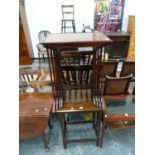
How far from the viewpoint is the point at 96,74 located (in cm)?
162

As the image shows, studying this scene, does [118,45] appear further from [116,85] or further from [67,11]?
[116,85]

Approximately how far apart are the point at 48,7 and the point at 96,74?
→ 11.5ft

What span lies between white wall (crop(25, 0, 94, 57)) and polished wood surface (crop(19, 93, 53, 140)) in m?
3.25

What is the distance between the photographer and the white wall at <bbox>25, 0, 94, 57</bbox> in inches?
175

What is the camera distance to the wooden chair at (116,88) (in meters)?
1.82

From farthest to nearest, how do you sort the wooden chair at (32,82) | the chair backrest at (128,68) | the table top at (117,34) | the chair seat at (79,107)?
the table top at (117,34) < the wooden chair at (32,82) < the chair backrest at (128,68) < the chair seat at (79,107)

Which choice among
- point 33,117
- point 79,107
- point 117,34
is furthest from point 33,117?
point 117,34

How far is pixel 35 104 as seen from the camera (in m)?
1.84

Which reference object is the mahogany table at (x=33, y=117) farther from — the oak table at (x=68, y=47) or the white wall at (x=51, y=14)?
the white wall at (x=51, y=14)

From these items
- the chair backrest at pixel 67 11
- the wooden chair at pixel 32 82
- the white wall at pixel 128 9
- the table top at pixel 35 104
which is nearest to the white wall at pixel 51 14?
the chair backrest at pixel 67 11

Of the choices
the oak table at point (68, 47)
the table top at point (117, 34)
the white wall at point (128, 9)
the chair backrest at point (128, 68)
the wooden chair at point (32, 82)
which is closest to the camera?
the oak table at point (68, 47)

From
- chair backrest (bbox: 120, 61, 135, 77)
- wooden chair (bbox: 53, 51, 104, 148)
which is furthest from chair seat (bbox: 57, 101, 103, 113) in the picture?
chair backrest (bbox: 120, 61, 135, 77)

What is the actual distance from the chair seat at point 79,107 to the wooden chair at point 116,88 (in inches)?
8.8
